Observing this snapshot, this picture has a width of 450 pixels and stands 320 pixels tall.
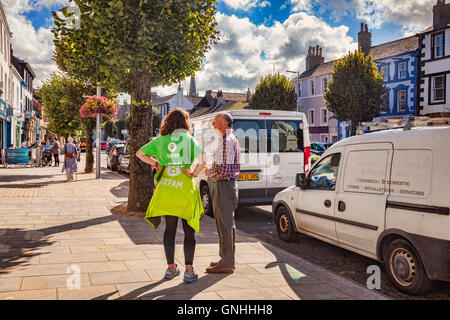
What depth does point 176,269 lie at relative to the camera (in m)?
4.84

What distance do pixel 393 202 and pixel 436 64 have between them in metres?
32.3

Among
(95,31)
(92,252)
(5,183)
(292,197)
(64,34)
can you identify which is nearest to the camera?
(92,252)

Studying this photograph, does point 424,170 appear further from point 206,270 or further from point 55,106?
point 55,106

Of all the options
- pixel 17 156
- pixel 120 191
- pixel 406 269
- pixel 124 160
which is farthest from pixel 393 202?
pixel 17 156

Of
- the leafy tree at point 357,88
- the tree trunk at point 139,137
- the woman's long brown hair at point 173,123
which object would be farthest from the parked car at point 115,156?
the leafy tree at point 357,88

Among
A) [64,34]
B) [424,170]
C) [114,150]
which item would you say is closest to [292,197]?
[424,170]

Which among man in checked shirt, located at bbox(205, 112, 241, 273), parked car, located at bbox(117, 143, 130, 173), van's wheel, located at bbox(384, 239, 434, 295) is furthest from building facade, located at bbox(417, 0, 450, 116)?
man in checked shirt, located at bbox(205, 112, 241, 273)

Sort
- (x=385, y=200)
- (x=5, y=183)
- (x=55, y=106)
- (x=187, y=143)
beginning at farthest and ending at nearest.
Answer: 1. (x=55, y=106)
2. (x=5, y=183)
3. (x=385, y=200)
4. (x=187, y=143)

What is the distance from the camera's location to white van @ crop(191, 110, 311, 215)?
8945mm

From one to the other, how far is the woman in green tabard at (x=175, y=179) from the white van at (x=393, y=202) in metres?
2.13

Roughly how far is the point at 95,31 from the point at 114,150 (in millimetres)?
15977

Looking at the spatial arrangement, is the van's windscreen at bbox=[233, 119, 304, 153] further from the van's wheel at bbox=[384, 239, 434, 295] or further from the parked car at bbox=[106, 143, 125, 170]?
the parked car at bbox=[106, 143, 125, 170]

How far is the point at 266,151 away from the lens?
9.16 m

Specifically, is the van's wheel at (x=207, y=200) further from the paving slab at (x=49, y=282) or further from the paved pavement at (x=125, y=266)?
the paving slab at (x=49, y=282)
